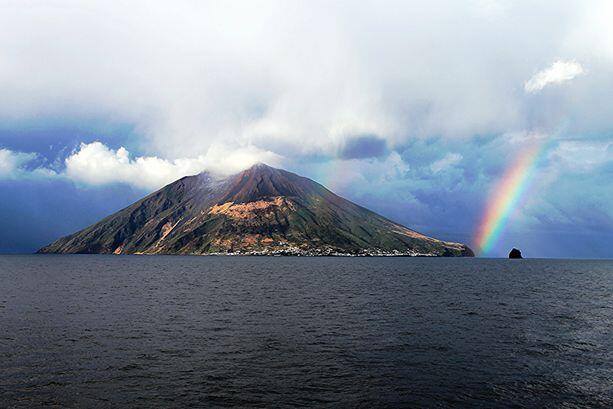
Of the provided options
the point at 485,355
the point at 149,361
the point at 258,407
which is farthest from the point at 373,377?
the point at 149,361

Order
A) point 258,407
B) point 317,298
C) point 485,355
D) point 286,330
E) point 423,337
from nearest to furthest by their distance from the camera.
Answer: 1. point 258,407
2. point 485,355
3. point 423,337
4. point 286,330
5. point 317,298


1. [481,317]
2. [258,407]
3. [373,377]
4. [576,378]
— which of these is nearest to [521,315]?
[481,317]

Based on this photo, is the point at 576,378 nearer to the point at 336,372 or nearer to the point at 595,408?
the point at 595,408

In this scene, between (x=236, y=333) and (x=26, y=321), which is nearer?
(x=236, y=333)

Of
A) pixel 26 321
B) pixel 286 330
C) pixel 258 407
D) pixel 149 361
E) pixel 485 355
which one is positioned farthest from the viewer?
pixel 26 321

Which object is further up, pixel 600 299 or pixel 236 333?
pixel 600 299

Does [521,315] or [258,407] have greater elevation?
[521,315]

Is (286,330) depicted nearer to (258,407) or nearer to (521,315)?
(258,407)

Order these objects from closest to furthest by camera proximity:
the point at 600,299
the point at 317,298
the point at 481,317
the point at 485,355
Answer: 1. the point at 485,355
2. the point at 481,317
3. the point at 317,298
4. the point at 600,299

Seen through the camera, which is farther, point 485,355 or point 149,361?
point 485,355
